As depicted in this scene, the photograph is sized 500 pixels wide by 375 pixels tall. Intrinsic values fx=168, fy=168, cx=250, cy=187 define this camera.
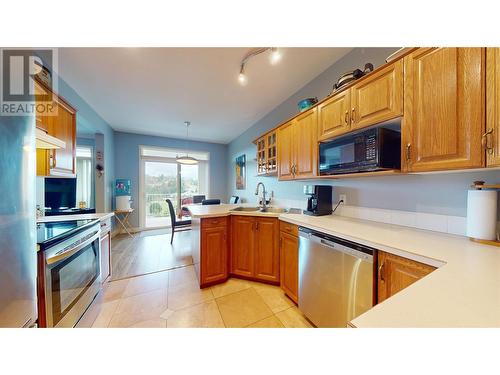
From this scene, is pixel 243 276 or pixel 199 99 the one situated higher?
pixel 199 99

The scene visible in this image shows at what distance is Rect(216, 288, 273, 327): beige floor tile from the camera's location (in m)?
1.58

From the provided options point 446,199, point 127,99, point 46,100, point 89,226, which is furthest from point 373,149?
point 127,99

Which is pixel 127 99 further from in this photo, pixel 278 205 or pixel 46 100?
pixel 278 205

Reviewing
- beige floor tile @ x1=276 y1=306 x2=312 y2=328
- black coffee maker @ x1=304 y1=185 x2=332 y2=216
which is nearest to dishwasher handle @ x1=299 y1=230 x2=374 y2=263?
black coffee maker @ x1=304 y1=185 x2=332 y2=216

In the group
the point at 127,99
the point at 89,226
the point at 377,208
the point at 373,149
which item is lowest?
the point at 89,226

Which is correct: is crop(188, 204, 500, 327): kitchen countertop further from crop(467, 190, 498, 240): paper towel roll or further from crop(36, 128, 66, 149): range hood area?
crop(36, 128, 66, 149): range hood area

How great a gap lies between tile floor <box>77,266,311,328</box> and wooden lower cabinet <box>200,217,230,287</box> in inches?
5.1

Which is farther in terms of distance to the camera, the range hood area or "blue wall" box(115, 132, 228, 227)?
"blue wall" box(115, 132, 228, 227)

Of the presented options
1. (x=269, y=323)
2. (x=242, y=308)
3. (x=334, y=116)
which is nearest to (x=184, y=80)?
(x=334, y=116)

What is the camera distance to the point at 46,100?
167 centimetres

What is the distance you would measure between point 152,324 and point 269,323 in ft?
3.50

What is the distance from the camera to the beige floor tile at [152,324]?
151cm

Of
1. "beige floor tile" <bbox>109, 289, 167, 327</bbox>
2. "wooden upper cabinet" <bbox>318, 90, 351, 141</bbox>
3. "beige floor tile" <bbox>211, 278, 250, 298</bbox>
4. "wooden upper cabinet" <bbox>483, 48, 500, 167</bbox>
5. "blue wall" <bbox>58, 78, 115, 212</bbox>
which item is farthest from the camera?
"blue wall" <bbox>58, 78, 115, 212</bbox>

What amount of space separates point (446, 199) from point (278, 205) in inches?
79.1
